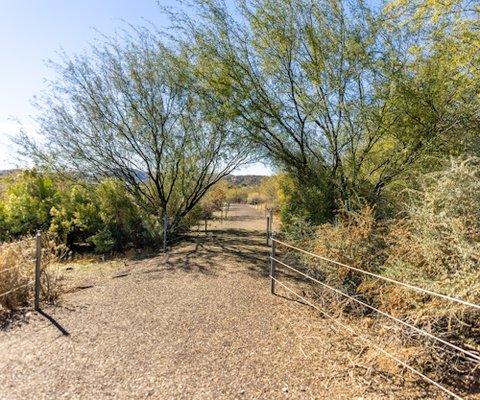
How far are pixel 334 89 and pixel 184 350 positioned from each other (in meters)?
7.38

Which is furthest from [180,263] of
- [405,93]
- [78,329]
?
[405,93]

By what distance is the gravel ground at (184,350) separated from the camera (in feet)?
13.9

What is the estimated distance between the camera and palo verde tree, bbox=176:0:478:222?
9633 mm

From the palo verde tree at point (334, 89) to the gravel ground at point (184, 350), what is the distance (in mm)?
4117

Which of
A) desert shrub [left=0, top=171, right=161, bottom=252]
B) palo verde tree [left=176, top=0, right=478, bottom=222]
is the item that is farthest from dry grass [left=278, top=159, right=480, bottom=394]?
desert shrub [left=0, top=171, right=161, bottom=252]

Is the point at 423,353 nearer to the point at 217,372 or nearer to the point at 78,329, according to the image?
the point at 217,372

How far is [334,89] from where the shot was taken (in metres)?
10.2

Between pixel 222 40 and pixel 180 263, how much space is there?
224 inches

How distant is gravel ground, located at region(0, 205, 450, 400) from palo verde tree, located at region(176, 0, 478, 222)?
4.12 meters

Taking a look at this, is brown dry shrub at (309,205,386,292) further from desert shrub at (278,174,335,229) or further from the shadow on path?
desert shrub at (278,174,335,229)

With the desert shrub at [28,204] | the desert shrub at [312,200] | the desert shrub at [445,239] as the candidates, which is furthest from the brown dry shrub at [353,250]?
the desert shrub at [28,204]

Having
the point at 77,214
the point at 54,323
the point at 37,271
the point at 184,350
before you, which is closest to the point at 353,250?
the point at 184,350

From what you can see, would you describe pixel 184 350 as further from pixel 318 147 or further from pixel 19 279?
pixel 318 147

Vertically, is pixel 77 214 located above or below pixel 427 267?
above
